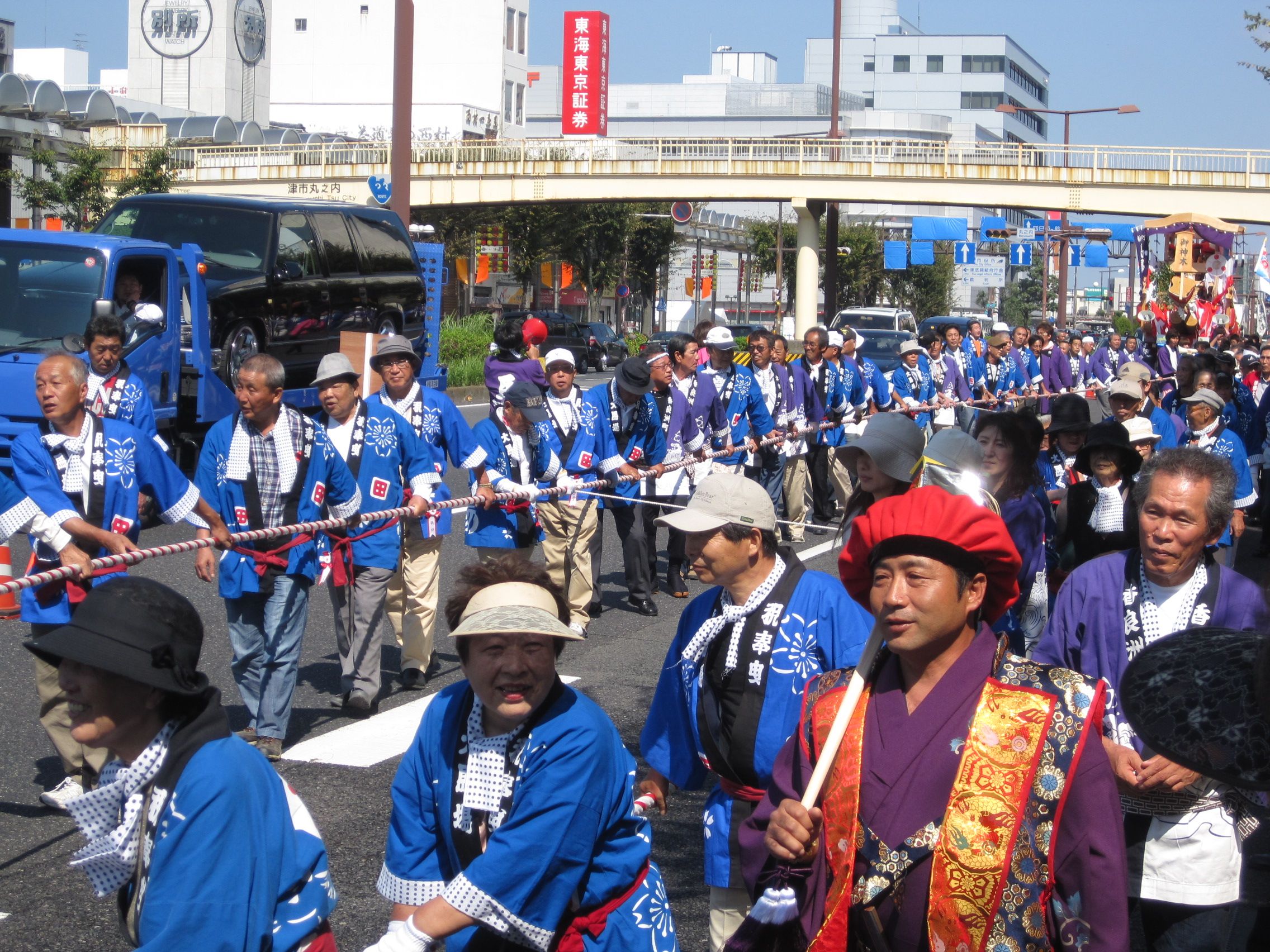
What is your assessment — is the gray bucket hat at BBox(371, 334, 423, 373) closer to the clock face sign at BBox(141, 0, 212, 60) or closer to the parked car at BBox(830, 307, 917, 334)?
the parked car at BBox(830, 307, 917, 334)

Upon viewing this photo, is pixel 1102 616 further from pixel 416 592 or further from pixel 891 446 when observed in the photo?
pixel 416 592

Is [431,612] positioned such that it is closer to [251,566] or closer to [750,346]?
[251,566]

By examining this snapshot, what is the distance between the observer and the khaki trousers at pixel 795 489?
13961 millimetres

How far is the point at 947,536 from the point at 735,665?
1.18 m

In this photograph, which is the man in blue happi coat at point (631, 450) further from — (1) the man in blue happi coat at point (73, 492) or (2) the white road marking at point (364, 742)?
(1) the man in blue happi coat at point (73, 492)

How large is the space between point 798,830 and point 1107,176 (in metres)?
41.1

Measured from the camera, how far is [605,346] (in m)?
43.9

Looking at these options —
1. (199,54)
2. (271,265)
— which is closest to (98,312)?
(271,265)

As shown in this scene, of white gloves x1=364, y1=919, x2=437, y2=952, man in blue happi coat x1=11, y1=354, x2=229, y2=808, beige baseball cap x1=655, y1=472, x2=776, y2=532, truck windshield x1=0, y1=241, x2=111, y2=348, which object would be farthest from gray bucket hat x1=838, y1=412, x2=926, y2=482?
truck windshield x1=0, y1=241, x2=111, y2=348

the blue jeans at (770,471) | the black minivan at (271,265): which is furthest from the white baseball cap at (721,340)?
the black minivan at (271,265)

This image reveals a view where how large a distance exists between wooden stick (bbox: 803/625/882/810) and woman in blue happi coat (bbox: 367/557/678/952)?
1.84ft

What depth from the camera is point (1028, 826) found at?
252 cm

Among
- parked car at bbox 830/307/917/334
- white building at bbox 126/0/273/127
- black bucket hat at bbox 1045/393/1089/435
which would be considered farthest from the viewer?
white building at bbox 126/0/273/127

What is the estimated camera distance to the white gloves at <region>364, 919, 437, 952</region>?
9.27 feet
